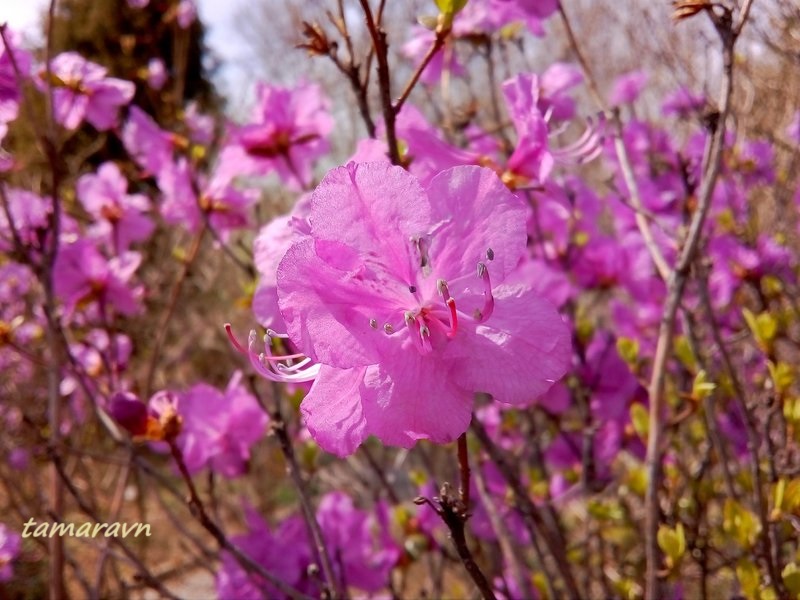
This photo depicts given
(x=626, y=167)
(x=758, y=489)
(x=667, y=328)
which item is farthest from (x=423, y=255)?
(x=758, y=489)

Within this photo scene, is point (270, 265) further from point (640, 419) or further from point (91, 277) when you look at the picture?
point (91, 277)

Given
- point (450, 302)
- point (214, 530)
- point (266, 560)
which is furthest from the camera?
point (266, 560)

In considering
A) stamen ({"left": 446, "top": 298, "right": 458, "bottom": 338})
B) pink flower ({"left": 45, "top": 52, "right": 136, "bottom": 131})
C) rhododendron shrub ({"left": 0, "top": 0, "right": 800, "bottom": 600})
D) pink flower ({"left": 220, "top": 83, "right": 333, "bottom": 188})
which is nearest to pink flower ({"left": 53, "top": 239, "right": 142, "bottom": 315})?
rhododendron shrub ({"left": 0, "top": 0, "right": 800, "bottom": 600})

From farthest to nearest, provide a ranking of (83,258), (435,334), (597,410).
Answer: (83,258) → (597,410) → (435,334)

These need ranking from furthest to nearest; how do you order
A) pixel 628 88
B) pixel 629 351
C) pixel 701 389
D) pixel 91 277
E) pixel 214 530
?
pixel 628 88
pixel 91 277
pixel 629 351
pixel 701 389
pixel 214 530

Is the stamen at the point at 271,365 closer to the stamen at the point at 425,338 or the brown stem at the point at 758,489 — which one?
the stamen at the point at 425,338

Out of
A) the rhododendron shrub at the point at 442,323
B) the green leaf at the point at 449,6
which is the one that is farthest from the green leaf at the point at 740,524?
the green leaf at the point at 449,6

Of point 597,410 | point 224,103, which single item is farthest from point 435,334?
point 224,103

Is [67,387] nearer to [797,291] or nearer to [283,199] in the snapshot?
[797,291]
